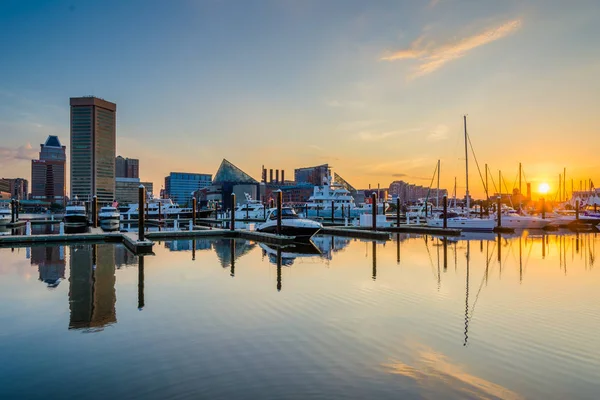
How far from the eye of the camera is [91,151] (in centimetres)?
17988

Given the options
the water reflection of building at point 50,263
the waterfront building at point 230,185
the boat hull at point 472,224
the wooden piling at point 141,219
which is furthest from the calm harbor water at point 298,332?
the waterfront building at point 230,185

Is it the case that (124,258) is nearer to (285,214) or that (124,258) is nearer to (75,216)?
(285,214)

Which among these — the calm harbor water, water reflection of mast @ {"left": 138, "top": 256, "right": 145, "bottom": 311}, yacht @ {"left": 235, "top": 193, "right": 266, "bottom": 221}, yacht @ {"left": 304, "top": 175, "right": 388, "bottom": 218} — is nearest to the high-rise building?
yacht @ {"left": 235, "top": 193, "right": 266, "bottom": 221}

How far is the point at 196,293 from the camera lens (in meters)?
12.3

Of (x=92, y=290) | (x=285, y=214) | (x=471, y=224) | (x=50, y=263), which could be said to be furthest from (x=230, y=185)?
(x=92, y=290)

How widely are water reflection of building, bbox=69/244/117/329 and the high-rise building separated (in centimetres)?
17430

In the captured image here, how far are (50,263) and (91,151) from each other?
181m

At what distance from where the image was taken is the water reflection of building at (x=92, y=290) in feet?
31.1

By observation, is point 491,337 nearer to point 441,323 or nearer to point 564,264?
point 441,323

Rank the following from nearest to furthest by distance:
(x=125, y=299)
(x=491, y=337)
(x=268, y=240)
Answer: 1. (x=491, y=337)
2. (x=125, y=299)
3. (x=268, y=240)

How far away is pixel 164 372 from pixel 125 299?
18.7ft

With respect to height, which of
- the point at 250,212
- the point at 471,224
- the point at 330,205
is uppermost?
the point at 330,205

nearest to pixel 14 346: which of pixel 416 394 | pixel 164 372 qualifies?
pixel 164 372

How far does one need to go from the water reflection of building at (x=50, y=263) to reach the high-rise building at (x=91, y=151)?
16873 cm
